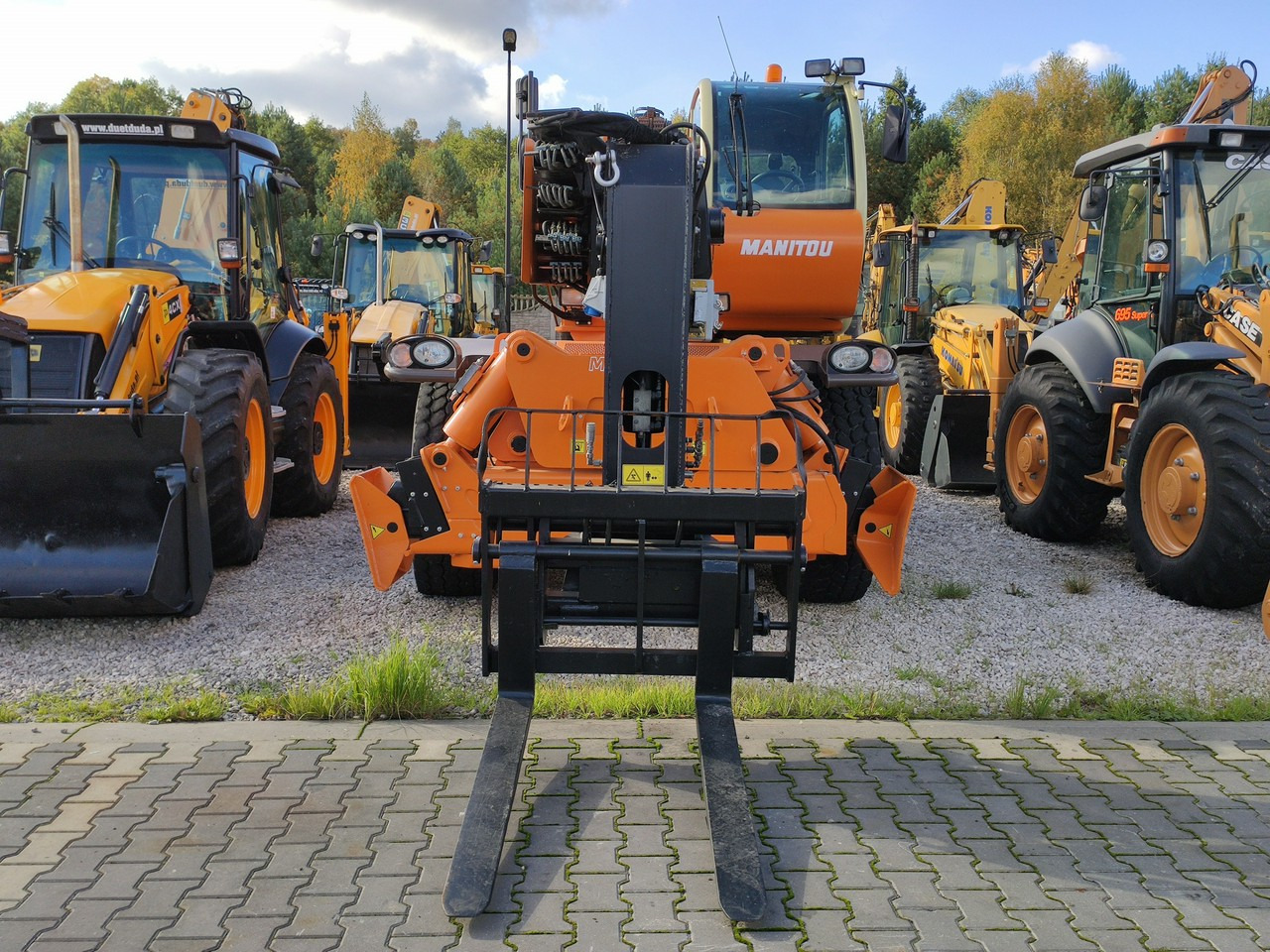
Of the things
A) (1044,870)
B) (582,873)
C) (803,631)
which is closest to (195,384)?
(803,631)

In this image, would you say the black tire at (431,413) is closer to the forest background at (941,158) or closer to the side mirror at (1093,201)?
the side mirror at (1093,201)

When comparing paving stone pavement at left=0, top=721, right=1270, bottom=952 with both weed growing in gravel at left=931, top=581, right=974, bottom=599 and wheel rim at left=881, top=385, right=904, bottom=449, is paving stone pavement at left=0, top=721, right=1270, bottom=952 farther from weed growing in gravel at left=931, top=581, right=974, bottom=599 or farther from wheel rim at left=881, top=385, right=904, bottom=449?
wheel rim at left=881, top=385, right=904, bottom=449

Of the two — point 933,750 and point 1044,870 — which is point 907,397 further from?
point 1044,870

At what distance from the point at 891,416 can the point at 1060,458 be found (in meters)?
4.23

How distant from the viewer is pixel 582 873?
3.18 meters

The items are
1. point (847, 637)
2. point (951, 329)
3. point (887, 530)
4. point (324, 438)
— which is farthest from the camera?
point (951, 329)

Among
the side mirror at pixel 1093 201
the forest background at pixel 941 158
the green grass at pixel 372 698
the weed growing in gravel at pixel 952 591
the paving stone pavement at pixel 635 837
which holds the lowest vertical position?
the paving stone pavement at pixel 635 837

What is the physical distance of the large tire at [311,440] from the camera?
26.1 feet

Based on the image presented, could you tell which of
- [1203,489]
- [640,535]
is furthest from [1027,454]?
[640,535]

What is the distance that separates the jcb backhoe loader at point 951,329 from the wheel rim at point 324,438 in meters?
4.76

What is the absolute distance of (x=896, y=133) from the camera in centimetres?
686

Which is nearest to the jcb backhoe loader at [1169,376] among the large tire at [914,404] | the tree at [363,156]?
the large tire at [914,404]

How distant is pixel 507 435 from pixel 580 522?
→ 1362 millimetres

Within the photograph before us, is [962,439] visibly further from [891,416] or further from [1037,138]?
[1037,138]
